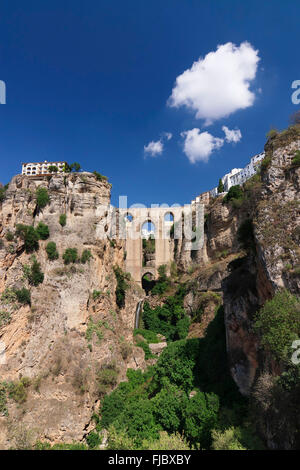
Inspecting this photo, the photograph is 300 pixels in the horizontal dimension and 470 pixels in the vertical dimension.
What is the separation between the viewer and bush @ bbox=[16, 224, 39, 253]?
21047 mm

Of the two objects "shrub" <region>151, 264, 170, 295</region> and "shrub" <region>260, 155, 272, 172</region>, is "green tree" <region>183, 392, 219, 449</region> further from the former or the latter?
"shrub" <region>151, 264, 170, 295</region>

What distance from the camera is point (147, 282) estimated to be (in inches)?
1533

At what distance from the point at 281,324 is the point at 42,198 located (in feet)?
67.5

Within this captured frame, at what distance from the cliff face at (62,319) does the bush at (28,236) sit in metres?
0.42

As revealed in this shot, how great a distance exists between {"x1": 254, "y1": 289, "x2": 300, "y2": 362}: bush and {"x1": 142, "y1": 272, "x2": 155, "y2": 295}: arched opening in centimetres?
2873

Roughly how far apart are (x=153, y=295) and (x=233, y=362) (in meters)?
20.7

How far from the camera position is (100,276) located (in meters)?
23.4

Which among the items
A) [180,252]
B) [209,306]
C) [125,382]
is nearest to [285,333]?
[125,382]

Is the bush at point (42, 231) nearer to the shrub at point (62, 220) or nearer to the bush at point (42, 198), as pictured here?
the shrub at point (62, 220)

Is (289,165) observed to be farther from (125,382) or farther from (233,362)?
(125,382)

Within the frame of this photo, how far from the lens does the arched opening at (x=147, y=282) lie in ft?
125

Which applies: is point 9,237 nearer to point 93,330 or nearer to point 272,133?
point 93,330

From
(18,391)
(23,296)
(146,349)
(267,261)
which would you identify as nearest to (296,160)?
(267,261)

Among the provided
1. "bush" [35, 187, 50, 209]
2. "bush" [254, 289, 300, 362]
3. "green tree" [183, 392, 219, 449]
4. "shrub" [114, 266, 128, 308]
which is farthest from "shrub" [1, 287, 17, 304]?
"bush" [254, 289, 300, 362]
